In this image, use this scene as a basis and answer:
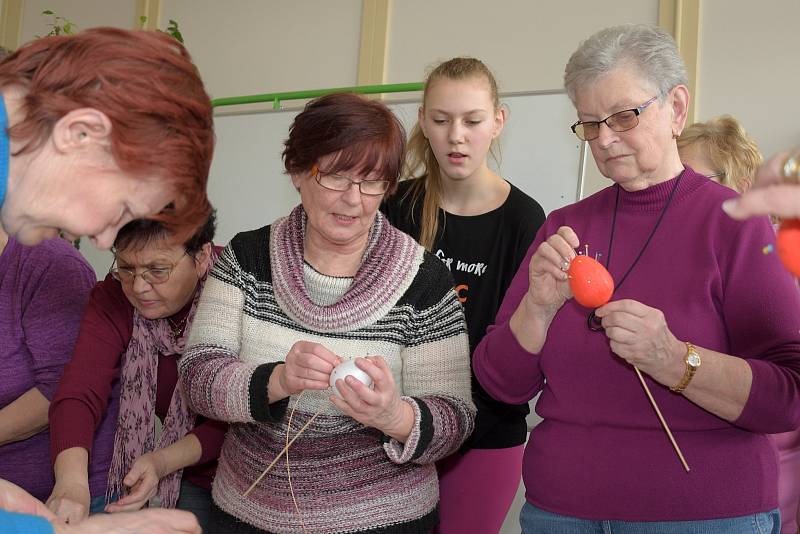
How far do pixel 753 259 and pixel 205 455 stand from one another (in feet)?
4.18

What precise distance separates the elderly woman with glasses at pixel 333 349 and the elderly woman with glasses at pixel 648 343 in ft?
0.55

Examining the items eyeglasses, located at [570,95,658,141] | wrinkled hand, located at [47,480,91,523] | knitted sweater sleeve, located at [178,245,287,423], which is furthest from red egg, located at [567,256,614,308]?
wrinkled hand, located at [47,480,91,523]

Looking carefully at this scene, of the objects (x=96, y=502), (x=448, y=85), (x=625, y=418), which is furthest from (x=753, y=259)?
(x=96, y=502)

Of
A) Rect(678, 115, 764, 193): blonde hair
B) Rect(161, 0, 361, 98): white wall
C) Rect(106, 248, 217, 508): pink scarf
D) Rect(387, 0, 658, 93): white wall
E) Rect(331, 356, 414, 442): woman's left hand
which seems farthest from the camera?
Rect(161, 0, 361, 98): white wall

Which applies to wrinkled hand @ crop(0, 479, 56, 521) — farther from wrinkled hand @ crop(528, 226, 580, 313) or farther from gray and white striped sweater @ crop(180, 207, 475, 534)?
wrinkled hand @ crop(528, 226, 580, 313)

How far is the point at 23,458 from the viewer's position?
6.44ft

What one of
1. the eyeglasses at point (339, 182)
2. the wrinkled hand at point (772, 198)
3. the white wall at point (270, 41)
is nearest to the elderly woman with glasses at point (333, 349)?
the eyeglasses at point (339, 182)

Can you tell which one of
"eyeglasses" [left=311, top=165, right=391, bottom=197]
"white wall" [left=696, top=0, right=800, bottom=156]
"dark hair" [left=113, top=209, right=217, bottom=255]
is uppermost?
"white wall" [left=696, top=0, right=800, bottom=156]

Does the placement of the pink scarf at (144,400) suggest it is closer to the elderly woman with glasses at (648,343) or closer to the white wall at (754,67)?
the elderly woman with glasses at (648,343)

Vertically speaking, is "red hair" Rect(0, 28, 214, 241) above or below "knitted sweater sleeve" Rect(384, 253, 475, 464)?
above

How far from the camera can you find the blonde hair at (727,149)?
2.10 meters

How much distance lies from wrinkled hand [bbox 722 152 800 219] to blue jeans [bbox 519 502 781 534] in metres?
0.62

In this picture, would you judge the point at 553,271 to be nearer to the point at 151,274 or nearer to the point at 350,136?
the point at 350,136

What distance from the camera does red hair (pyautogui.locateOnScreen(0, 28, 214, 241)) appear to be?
1.00 m
